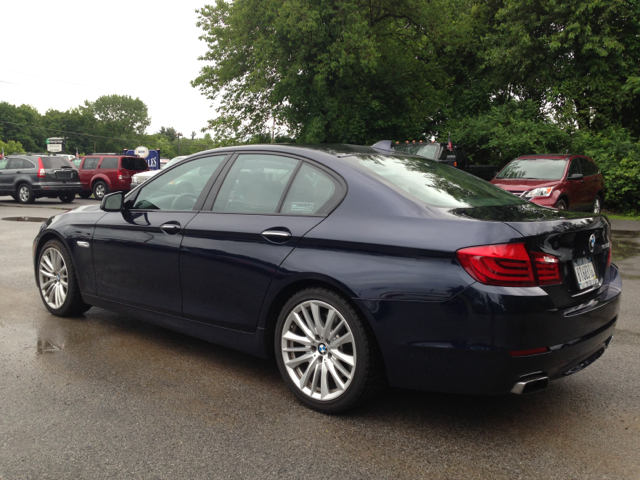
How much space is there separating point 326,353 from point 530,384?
3.51 feet

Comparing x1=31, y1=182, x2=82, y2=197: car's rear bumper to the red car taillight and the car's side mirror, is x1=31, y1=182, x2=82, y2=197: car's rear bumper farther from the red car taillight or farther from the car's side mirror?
the red car taillight

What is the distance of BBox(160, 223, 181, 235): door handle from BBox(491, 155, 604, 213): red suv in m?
9.06

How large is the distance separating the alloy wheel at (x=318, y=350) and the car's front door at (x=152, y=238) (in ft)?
3.31

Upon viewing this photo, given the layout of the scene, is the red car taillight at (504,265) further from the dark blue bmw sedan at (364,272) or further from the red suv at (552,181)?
the red suv at (552,181)

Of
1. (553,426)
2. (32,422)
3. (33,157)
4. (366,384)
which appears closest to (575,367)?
(553,426)

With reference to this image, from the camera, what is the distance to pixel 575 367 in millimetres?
3049

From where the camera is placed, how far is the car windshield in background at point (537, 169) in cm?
1288

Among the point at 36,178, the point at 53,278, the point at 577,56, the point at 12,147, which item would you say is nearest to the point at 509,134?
the point at 577,56

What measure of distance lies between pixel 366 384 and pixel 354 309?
395mm

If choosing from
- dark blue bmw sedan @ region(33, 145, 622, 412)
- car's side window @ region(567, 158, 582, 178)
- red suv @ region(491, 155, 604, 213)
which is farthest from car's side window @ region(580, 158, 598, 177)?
dark blue bmw sedan @ region(33, 145, 622, 412)

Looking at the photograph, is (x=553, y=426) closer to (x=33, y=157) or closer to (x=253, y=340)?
(x=253, y=340)

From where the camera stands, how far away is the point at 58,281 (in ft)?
17.1

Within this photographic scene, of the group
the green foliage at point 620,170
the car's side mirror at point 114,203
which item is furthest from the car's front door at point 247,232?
the green foliage at point 620,170

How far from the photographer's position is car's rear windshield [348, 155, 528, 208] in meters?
3.39
